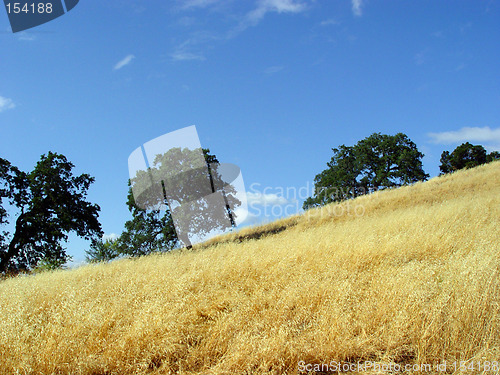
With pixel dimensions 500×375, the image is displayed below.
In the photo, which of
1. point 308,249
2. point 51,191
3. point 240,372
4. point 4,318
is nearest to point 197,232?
point 51,191

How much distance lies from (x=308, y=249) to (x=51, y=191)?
1716 cm

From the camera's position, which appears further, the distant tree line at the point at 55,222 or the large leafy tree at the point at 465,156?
the large leafy tree at the point at 465,156

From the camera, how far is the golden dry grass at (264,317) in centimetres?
371

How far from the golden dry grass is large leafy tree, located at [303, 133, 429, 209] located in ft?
124

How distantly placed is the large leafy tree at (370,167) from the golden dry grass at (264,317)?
37729mm

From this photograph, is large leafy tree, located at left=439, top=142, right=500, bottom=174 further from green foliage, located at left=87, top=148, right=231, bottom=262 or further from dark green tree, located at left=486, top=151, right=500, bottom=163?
green foliage, located at left=87, top=148, right=231, bottom=262

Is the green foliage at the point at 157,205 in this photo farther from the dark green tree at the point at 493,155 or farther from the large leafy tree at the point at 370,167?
the dark green tree at the point at 493,155

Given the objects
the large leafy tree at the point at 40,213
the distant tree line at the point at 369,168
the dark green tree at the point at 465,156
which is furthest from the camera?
the dark green tree at the point at 465,156

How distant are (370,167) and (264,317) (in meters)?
44.1

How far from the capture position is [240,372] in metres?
3.47

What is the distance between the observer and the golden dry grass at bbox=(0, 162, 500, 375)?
3.71 metres

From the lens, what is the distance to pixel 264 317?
4.50 m

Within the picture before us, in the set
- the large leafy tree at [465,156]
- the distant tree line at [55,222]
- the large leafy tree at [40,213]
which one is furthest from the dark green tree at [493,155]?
the large leafy tree at [40,213]

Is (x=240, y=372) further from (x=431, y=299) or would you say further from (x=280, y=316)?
(x=431, y=299)
